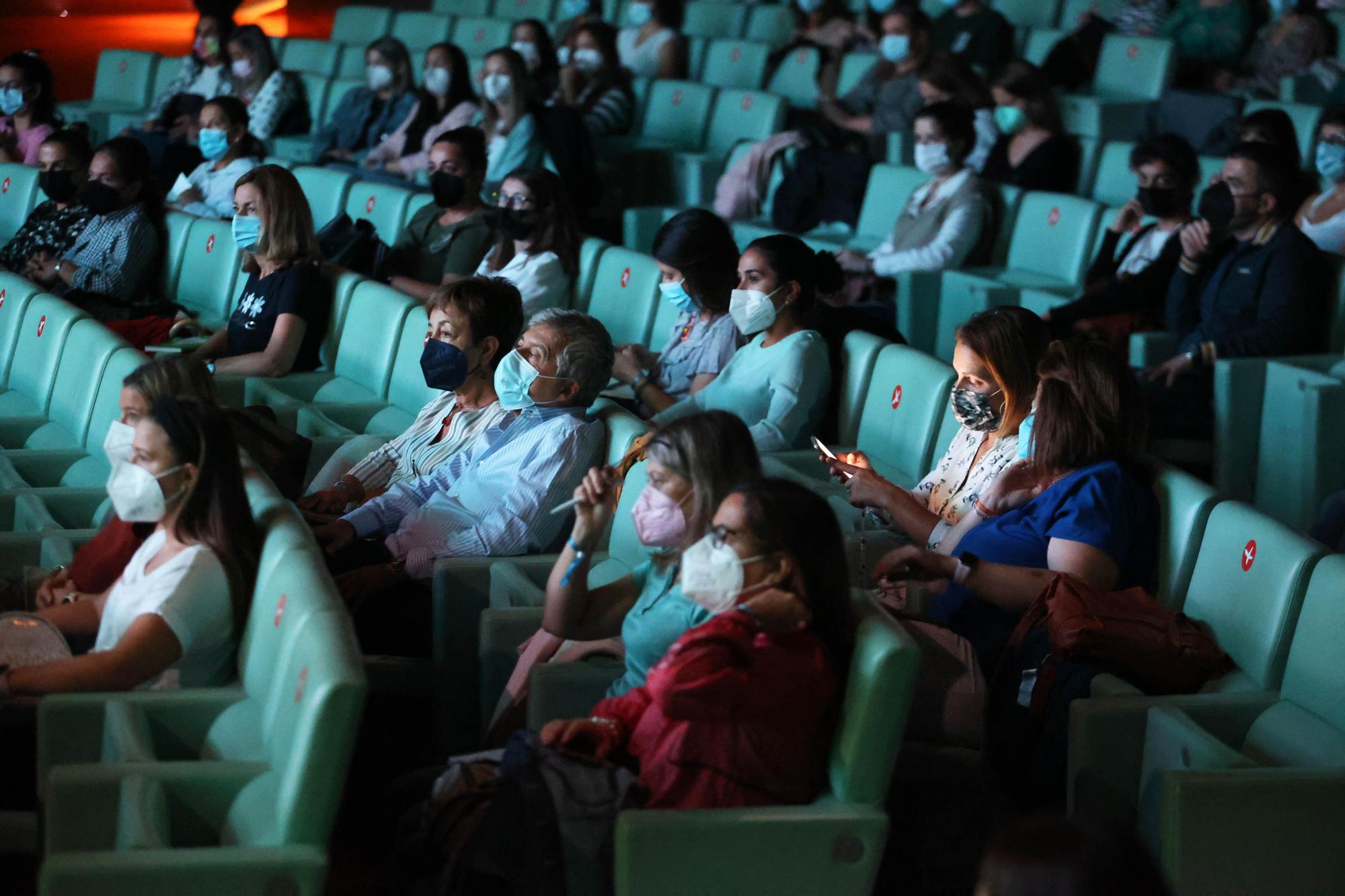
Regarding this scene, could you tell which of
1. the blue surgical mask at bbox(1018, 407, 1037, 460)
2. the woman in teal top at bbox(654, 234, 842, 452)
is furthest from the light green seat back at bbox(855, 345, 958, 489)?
the blue surgical mask at bbox(1018, 407, 1037, 460)

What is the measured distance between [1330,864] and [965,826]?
0.60m

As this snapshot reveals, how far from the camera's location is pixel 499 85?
684cm

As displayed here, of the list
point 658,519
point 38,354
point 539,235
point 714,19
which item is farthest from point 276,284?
point 714,19

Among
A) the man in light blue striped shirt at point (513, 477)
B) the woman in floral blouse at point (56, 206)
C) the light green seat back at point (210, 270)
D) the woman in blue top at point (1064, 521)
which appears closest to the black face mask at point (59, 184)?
the woman in floral blouse at point (56, 206)

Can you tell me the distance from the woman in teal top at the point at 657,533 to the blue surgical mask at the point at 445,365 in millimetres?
1193

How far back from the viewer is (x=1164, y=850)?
7.08 ft

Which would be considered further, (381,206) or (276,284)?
(381,206)

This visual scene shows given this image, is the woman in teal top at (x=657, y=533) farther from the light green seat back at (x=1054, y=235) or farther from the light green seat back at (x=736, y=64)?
the light green seat back at (x=736, y=64)

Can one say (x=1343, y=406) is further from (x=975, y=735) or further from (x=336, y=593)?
(x=336, y=593)

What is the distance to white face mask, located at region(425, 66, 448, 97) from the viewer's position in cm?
760

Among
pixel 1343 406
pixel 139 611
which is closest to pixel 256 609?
pixel 139 611

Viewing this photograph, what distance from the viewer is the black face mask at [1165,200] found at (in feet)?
15.7

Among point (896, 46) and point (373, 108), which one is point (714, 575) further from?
point (373, 108)

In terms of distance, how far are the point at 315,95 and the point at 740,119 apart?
278 centimetres
